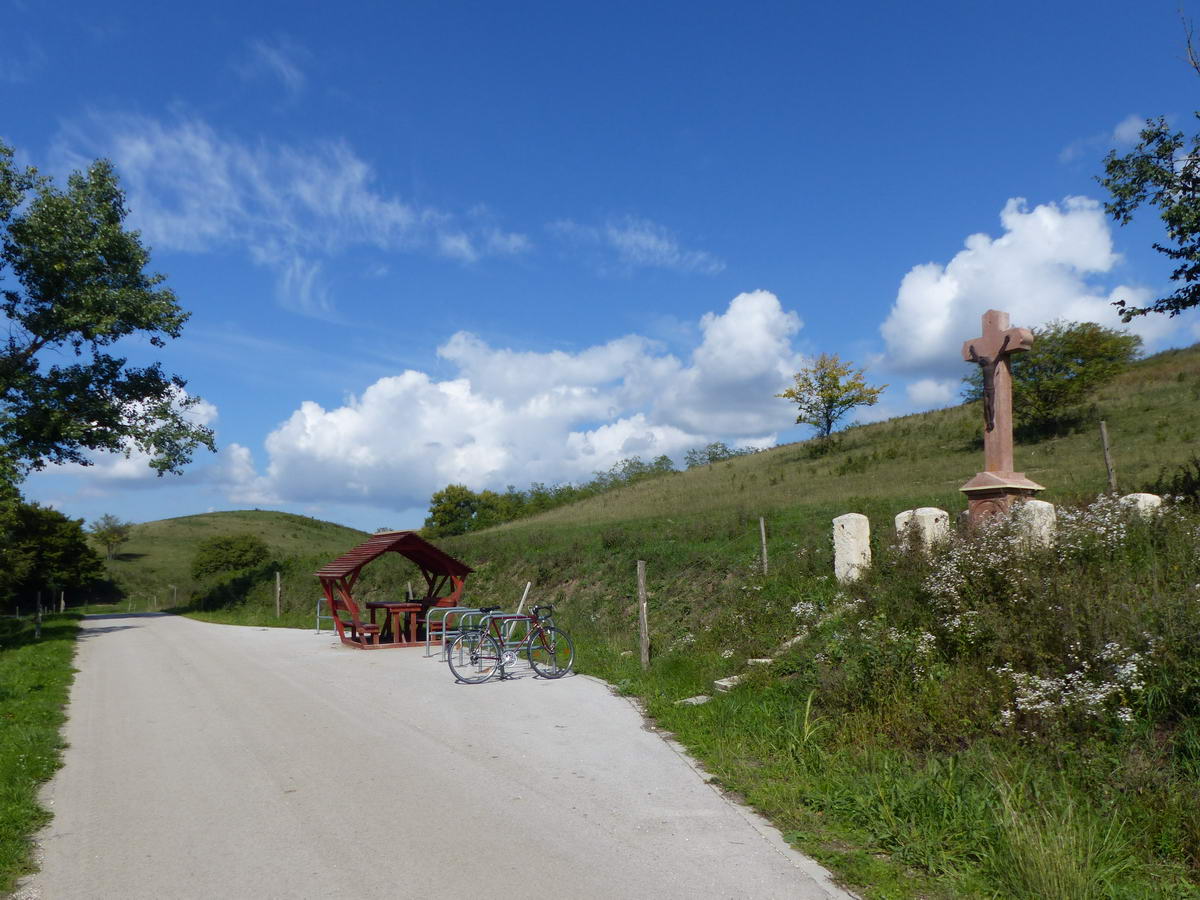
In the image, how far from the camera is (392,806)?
5.77m

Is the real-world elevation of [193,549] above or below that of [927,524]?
above

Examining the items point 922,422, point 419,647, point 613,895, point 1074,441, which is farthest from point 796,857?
point 922,422

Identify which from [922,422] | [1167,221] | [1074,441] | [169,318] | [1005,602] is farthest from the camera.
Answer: [922,422]

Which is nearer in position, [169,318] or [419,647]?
[419,647]

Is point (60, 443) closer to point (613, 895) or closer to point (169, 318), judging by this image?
point (169, 318)

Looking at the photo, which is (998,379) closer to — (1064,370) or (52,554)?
(1064,370)

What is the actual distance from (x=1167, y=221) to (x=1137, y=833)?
10.7 m

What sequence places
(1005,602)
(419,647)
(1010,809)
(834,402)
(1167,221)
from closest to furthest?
(1010,809) < (1005,602) < (1167,221) < (419,647) < (834,402)

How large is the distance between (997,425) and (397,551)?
12330 millimetres

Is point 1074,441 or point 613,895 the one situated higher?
point 1074,441

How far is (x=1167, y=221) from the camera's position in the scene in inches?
465

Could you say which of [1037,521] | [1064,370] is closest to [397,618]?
[1037,521]

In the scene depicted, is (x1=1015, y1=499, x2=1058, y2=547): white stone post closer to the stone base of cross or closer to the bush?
the stone base of cross

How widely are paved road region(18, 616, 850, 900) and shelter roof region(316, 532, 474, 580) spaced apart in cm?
642
